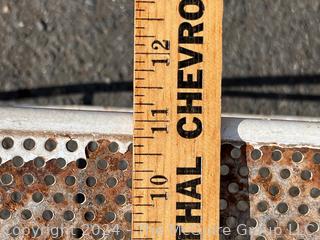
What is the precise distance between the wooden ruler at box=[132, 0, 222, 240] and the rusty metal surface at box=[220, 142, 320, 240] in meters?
0.03

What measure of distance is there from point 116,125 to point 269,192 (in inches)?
11.2

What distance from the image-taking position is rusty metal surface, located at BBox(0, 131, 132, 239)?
1.06 metres

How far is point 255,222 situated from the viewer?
1.07 meters

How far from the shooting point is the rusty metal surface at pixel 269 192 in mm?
1069

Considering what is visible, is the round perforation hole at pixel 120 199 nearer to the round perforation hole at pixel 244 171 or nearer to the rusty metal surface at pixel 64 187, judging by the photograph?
the rusty metal surface at pixel 64 187

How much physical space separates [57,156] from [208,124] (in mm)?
263

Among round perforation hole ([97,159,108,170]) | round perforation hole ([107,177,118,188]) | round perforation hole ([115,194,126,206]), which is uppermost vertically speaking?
round perforation hole ([97,159,108,170])

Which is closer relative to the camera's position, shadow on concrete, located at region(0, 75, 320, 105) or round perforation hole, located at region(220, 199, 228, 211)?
round perforation hole, located at region(220, 199, 228, 211)

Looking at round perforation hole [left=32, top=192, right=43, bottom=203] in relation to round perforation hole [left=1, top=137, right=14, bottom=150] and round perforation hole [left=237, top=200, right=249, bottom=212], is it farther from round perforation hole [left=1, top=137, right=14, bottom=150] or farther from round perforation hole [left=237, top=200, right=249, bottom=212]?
round perforation hole [left=237, top=200, right=249, bottom=212]

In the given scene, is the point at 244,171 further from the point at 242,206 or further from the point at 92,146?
the point at 92,146

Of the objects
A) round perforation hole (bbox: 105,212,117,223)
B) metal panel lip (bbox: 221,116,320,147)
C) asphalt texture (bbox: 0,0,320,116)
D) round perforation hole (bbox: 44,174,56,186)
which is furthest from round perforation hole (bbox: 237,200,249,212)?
asphalt texture (bbox: 0,0,320,116)

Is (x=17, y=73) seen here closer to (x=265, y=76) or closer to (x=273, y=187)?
(x=265, y=76)

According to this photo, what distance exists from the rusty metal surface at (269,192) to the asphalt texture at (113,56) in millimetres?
498

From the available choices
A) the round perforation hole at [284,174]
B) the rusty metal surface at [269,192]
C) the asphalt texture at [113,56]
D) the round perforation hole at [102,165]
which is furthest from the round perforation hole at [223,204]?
the asphalt texture at [113,56]
